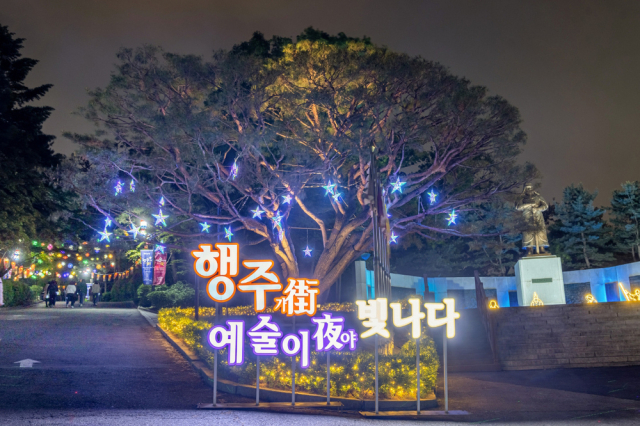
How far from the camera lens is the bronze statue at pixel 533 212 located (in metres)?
18.9

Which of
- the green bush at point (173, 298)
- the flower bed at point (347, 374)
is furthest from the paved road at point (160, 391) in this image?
the green bush at point (173, 298)

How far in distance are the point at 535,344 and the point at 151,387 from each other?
10.0 metres

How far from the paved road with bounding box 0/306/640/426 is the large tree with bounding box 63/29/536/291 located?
5867 millimetres

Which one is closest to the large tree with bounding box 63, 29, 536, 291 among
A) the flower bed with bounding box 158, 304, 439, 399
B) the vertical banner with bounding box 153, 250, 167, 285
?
the vertical banner with bounding box 153, 250, 167, 285

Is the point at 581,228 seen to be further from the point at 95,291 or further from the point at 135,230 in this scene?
the point at 95,291

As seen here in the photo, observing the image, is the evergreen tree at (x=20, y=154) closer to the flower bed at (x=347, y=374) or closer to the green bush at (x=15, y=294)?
the green bush at (x=15, y=294)

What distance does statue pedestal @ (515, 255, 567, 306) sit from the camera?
19.3 meters

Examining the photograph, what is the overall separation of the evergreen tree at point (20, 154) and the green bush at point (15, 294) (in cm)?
375

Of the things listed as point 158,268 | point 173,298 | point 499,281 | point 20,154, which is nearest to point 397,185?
point 158,268

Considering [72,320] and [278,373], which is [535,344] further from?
[72,320]

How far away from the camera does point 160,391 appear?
8344 millimetres

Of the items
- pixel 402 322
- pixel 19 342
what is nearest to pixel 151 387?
pixel 402 322

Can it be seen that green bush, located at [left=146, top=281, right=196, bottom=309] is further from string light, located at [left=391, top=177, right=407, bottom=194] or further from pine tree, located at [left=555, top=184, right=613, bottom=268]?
pine tree, located at [left=555, top=184, right=613, bottom=268]

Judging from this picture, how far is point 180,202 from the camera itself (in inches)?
720
